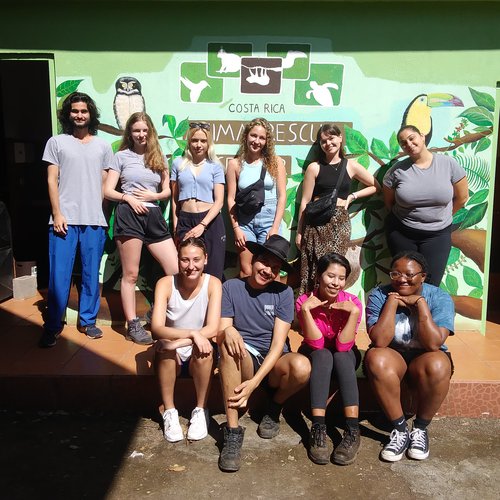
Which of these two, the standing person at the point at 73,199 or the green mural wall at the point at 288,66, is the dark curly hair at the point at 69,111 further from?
the green mural wall at the point at 288,66

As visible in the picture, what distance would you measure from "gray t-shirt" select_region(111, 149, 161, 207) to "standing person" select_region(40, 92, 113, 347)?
0.29 ft

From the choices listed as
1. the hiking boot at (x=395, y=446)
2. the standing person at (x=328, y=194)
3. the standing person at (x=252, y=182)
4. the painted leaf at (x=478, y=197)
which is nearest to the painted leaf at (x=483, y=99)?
the painted leaf at (x=478, y=197)

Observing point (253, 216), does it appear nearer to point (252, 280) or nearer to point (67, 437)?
point (252, 280)

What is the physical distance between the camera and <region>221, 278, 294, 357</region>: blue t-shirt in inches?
138

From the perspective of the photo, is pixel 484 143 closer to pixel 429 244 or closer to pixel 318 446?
pixel 429 244

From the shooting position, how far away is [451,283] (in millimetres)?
4859

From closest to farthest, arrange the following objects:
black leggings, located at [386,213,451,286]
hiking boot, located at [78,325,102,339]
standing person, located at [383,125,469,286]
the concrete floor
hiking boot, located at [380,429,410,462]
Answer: the concrete floor
hiking boot, located at [380,429,410,462]
standing person, located at [383,125,469,286]
black leggings, located at [386,213,451,286]
hiking boot, located at [78,325,102,339]

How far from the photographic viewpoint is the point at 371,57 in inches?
180

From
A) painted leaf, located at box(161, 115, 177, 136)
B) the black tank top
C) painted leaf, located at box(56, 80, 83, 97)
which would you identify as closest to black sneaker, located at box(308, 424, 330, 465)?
the black tank top

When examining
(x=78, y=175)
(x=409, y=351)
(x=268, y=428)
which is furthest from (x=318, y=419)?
(x=78, y=175)

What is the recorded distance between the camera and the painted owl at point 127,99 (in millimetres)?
4586

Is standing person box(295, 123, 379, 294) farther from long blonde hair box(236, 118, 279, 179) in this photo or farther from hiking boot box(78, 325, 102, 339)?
hiking boot box(78, 325, 102, 339)

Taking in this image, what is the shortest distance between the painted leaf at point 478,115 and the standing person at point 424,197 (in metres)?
0.59

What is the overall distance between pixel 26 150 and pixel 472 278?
5491mm
